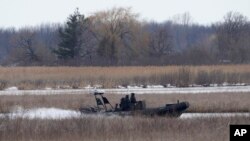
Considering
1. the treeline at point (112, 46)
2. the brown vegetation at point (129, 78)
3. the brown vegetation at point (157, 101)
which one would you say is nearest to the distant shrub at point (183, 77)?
the brown vegetation at point (129, 78)

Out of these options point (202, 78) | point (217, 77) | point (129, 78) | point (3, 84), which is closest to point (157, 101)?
point (129, 78)

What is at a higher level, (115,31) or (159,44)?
(115,31)

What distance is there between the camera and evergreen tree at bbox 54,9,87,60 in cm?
6443

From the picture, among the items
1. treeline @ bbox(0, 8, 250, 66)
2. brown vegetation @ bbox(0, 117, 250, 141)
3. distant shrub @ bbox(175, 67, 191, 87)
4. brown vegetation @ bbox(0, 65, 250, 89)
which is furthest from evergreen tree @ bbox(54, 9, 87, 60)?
brown vegetation @ bbox(0, 117, 250, 141)

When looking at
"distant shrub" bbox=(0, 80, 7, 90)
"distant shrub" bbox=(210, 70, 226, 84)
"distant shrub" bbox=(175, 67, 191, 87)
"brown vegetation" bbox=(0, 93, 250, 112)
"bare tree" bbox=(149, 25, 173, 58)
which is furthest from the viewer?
"bare tree" bbox=(149, 25, 173, 58)

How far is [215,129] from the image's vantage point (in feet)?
52.8

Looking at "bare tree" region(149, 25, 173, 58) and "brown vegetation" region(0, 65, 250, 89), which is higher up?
"bare tree" region(149, 25, 173, 58)

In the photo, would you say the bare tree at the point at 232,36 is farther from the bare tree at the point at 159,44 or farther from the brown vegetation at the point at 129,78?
the brown vegetation at the point at 129,78

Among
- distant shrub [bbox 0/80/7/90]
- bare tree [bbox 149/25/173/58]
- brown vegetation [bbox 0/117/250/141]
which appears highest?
bare tree [bbox 149/25/173/58]

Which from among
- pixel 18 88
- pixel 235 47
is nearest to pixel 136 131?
pixel 18 88

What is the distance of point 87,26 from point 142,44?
6936 mm

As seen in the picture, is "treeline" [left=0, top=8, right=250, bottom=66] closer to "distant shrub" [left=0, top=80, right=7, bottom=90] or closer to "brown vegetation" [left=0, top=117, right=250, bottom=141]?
"distant shrub" [left=0, top=80, right=7, bottom=90]

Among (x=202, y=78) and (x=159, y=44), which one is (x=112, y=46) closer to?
(x=159, y=44)

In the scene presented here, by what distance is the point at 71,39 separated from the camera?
6575 cm
